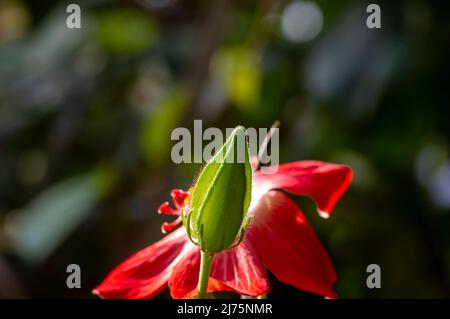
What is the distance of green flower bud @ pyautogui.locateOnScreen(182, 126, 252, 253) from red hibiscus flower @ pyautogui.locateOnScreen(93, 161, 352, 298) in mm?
17

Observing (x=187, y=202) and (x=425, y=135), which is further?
(x=425, y=135)

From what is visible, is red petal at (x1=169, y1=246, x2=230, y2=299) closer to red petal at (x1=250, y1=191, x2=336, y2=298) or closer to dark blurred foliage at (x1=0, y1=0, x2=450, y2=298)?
red petal at (x1=250, y1=191, x2=336, y2=298)

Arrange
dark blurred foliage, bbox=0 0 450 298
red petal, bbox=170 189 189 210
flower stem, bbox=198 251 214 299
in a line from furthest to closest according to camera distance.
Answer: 1. dark blurred foliage, bbox=0 0 450 298
2. red petal, bbox=170 189 189 210
3. flower stem, bbox=198 251 214 299

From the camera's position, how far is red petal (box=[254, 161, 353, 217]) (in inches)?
19.9

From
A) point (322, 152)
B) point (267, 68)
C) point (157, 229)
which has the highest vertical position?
point (267, 68)

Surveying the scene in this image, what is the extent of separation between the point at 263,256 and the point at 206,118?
108cm

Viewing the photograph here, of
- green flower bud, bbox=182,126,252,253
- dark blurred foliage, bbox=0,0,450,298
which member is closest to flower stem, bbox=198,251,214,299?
green flower bud, bbox=182,126,252,253

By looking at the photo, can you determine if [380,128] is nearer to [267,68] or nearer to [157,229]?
[267,68]

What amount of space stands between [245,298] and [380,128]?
111 cm

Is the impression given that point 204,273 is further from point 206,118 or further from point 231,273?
point 206,118

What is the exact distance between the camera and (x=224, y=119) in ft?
5.39

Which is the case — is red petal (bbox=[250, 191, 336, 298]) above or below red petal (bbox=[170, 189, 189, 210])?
below

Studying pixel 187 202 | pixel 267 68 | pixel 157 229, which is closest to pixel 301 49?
pixel 267 68

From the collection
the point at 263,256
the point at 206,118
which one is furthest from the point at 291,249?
the point at 206,118
